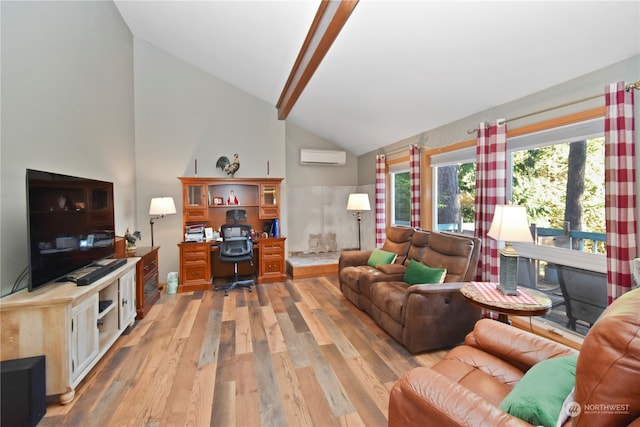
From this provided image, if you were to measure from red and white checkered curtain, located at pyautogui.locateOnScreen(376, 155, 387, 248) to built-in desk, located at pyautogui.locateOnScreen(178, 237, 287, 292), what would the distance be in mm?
1773

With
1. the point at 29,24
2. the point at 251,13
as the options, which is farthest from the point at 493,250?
the point at 29,24

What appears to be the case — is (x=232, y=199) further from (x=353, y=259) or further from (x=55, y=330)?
(x=55, y=330)

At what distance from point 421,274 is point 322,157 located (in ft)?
11.1

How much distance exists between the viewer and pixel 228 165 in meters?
4.57

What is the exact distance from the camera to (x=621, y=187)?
1.83 m

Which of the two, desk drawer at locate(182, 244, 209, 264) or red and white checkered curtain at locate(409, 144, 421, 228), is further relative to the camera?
desk drawer at locate(182, 244, 209, 264)

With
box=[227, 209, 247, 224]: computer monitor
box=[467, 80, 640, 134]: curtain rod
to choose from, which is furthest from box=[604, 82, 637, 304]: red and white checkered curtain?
box=[227, 209, 247, 224]: computer monitor

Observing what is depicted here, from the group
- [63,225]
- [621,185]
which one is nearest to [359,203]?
[621,185]

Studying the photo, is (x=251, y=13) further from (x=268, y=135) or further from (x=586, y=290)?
(x=586, y=290)

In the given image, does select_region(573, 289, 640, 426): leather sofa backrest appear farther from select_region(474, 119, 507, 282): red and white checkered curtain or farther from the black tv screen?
the black tv screen

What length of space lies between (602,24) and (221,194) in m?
4.60

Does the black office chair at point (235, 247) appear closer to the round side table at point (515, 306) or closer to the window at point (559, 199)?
the round side table at point (515, 306)

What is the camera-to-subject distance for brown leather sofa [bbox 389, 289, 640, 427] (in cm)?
67

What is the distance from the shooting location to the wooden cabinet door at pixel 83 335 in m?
1.85
